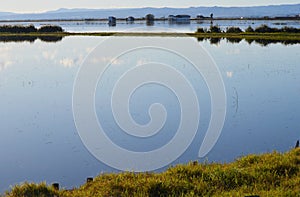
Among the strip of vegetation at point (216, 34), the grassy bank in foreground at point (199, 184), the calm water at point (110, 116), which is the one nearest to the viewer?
the grassy bank in foreground at point (199, 184)

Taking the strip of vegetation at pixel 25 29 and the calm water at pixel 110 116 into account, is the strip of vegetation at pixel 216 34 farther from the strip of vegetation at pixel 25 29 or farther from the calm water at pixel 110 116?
the calm water at pixel 110 116

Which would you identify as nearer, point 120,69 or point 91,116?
point 91,116

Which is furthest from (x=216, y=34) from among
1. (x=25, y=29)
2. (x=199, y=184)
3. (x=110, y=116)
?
(x=199, y=184)

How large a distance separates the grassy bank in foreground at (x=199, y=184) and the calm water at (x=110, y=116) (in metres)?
1.80

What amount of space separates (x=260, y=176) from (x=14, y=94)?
41.6ft

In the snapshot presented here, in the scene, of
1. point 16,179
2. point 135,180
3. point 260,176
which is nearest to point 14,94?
point 16,179

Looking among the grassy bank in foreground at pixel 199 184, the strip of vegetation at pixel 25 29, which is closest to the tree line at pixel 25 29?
the strip of vegetation at pixel 25 29

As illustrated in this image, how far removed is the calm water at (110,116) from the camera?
10289 millimetres

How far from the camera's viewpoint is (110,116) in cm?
1378

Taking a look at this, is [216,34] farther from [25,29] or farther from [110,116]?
[110,116]

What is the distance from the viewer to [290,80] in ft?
66.8

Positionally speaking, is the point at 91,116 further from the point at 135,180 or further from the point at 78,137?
the point at 135,180

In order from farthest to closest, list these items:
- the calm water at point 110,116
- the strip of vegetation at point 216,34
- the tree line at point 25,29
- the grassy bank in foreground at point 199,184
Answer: the tree line at point 25,29
the strip of vegetation at point 216,34
the calm water at point 110,116
the grassy bank in foreground at point 199,184

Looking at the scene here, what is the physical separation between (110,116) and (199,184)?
707 cm
